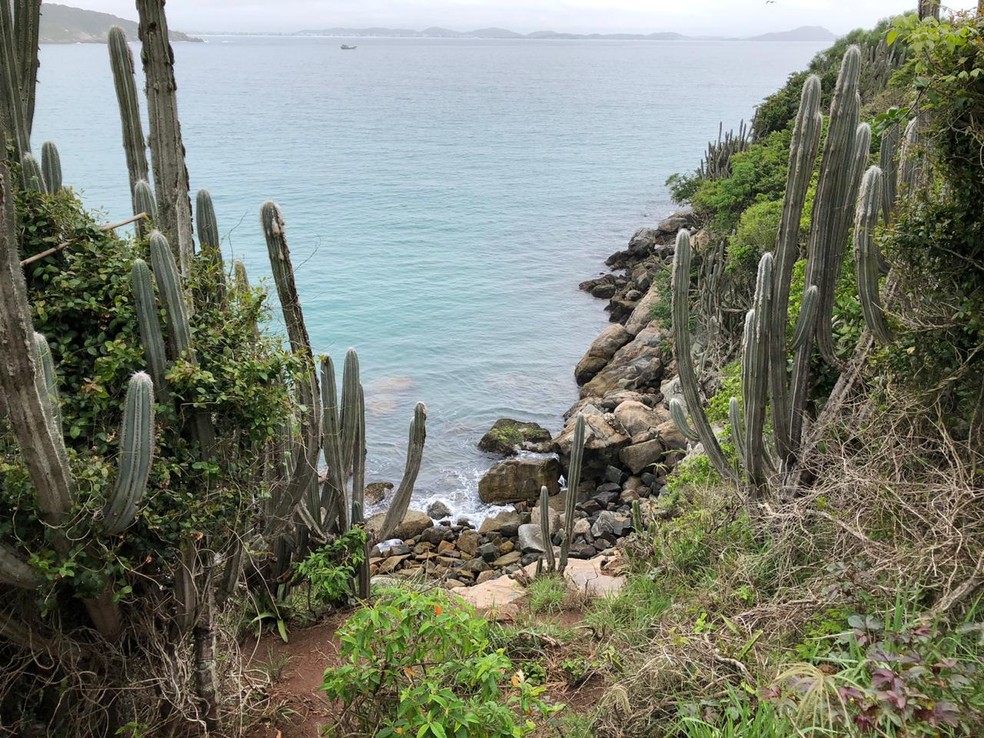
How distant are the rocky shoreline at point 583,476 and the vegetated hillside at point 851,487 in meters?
3.50

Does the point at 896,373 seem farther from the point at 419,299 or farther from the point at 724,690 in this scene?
the point at 419,299

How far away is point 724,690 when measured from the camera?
407 cm

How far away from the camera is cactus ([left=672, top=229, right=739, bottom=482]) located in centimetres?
657

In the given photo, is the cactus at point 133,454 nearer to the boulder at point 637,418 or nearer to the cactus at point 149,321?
the cactus at point 149,321

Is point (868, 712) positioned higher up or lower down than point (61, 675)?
higher up

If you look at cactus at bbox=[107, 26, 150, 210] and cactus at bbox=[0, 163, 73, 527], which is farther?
cactus at bbox=[107, 26, 150, 210]

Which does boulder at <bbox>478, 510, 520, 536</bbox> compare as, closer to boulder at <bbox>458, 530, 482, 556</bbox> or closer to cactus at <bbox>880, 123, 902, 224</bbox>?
boulder at <bbox>458, 530, 482, 556</bbox>

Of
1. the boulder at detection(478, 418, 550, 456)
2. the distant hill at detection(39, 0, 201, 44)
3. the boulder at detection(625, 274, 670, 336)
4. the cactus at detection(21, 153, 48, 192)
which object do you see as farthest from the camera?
the distant hill at detection(39, 0, 201, 44)

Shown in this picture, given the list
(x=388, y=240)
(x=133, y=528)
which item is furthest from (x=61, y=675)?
(x=388, y=240)

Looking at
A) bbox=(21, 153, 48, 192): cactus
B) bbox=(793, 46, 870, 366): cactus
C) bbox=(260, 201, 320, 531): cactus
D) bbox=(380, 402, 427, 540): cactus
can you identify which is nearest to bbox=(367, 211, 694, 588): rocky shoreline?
bbox=(380, 402, 427, 540): cactus

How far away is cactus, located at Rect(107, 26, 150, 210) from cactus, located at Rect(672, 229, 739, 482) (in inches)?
158

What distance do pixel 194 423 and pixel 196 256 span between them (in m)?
1.25

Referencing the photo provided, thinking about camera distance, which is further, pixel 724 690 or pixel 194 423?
pixel 194 423

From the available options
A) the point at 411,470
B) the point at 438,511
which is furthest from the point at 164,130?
the point at 438,511
